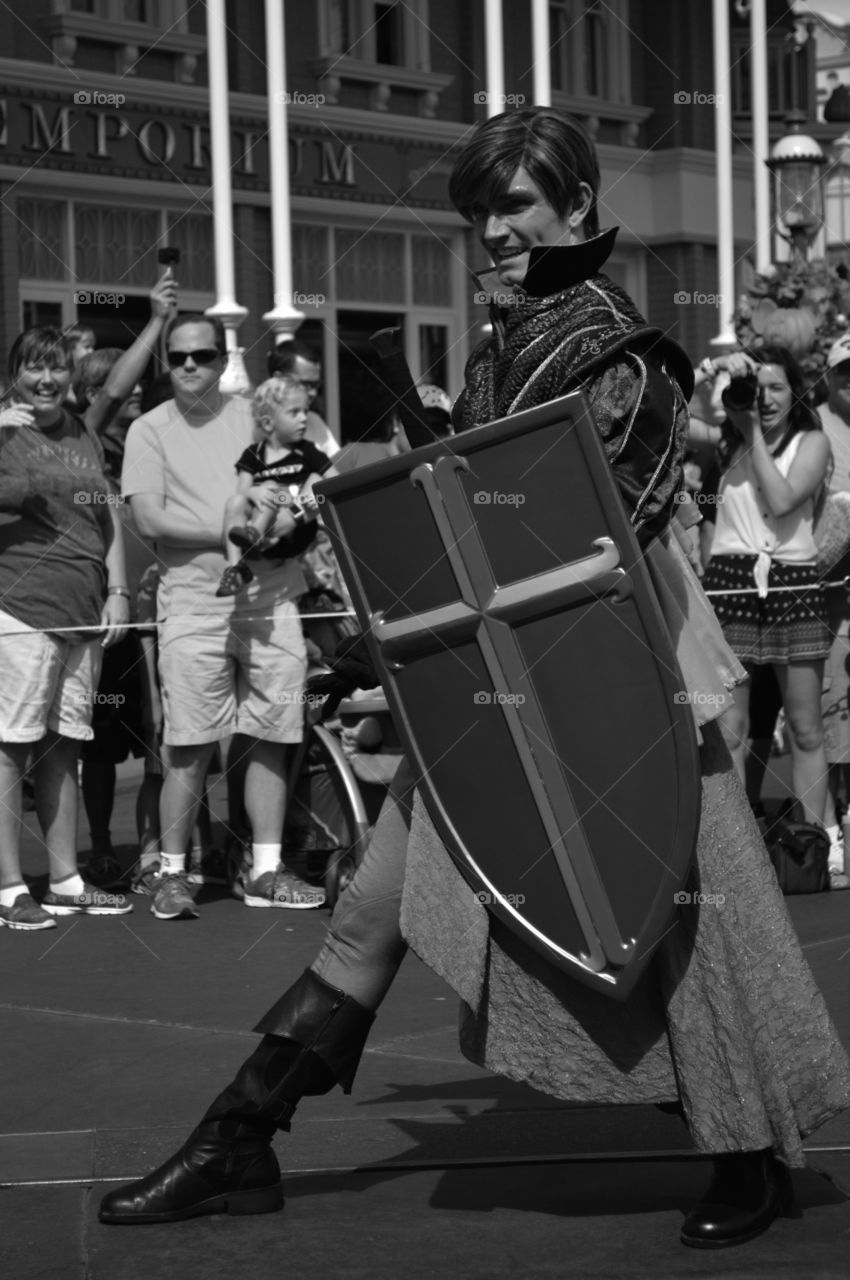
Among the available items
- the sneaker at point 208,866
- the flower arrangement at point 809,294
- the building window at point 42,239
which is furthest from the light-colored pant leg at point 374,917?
the building window at point 42,239

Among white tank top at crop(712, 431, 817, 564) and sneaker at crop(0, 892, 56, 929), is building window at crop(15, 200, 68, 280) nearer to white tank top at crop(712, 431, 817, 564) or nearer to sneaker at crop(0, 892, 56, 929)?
white tank top at crop(712, 431, 817, 564)

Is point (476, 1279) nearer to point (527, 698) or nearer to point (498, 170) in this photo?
point (527, 698)

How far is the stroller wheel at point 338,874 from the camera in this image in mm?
7066

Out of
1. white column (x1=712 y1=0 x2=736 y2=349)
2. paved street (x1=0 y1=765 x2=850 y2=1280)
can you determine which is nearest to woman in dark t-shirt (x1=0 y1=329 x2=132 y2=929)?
paved street (x1=0 y1=765 x2=850 y2=1280)

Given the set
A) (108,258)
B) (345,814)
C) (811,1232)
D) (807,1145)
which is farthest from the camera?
(108,258)

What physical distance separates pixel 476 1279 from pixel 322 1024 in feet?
1.76

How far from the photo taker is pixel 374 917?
3.69 m

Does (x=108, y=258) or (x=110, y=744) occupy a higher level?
(x=108, y=258)

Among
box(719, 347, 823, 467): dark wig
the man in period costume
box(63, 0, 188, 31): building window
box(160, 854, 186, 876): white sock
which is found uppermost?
box(63, 0, 188, 31): building window

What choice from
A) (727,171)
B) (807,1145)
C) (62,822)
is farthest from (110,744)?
(727,171)

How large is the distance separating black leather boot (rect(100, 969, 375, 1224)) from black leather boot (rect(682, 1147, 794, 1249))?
0.65 m

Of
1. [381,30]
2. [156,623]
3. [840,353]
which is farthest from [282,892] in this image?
[381,30]

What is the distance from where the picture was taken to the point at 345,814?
7.43 m

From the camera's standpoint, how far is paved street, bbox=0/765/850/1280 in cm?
348
